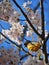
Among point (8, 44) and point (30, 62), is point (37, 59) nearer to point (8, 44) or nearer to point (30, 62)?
point (30, 62)

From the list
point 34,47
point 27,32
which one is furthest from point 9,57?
point 27,32

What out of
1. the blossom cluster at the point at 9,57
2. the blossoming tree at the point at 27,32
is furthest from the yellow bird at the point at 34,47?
the blossom cluster at the point at 9,57

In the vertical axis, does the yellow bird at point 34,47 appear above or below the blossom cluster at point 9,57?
above

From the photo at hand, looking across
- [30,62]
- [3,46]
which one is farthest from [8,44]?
[30,62]

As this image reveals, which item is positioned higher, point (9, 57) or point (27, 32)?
point (27, 32)

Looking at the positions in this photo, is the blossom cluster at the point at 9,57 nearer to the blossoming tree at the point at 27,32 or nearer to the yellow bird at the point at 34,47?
the blossoming tree at the point at 27,32

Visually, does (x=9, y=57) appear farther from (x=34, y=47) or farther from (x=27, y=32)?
(x=27, y=32)

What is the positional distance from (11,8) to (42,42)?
2.34 feet

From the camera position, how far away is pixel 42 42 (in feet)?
7.61

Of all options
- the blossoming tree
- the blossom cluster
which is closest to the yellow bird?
the blossoming tree

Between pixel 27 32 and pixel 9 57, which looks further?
pixel 27 32

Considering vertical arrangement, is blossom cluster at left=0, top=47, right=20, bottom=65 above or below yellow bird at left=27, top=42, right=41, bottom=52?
below

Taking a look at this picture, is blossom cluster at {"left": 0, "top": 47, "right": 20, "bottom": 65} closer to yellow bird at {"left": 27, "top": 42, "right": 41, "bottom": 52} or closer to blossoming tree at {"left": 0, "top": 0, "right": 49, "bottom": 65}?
blossoming tree at {"left": 0, "top": 0, "right": 49, "bottom": 65}

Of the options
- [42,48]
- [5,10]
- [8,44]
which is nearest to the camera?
[42,48]
